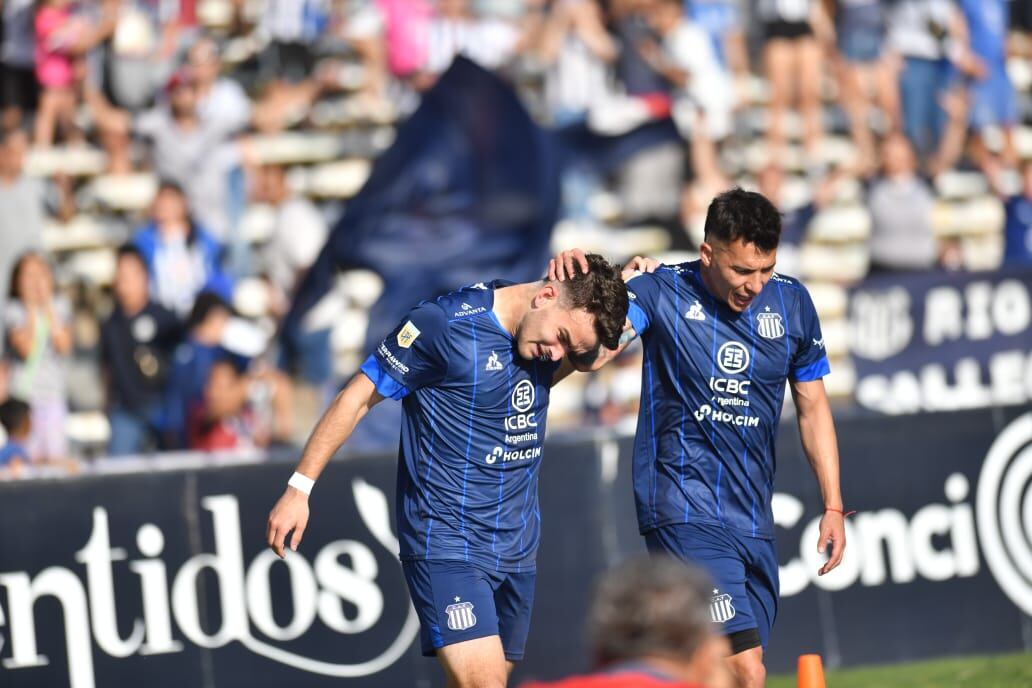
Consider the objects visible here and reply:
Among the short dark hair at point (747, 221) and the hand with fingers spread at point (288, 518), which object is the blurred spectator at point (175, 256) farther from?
the short dark hair at point (747, 221)

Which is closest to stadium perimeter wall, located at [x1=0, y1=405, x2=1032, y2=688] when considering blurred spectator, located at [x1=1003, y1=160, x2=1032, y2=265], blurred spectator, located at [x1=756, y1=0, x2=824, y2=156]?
blurred spectator, located at [x1=1003, y1=160, x2=1032, y2=265]

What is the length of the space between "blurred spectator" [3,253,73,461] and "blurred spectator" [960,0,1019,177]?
325 inches

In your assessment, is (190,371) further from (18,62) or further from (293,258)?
(18,62)

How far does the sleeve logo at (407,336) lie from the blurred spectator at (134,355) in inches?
208

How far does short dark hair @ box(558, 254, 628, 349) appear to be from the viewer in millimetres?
5574

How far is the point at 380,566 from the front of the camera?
8828 millimetres

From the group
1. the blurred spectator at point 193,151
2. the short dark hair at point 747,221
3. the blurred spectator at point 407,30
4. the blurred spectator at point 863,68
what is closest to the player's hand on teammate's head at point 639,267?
the short dark hair at point 747,221

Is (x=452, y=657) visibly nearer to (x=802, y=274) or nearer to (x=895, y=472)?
(x=895, y=472)


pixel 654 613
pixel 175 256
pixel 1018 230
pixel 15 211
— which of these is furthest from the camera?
pixel 1018 230

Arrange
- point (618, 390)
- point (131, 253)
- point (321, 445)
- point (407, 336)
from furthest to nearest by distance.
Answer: point (618, 390), point (131, 253), point (407, 336), point (321, 445)

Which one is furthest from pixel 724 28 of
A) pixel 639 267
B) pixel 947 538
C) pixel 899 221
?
pixel 639 267

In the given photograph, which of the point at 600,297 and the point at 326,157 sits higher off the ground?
the point at 326,157

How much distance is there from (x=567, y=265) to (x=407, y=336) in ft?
2.33

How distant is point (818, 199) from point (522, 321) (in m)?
7.82
